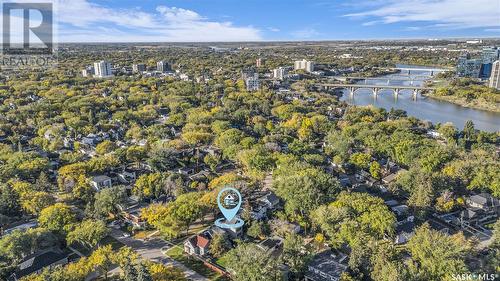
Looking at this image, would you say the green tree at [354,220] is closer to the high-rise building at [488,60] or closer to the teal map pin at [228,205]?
the teal map pin at [228,205]

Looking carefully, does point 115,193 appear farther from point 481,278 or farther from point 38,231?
point 481,278

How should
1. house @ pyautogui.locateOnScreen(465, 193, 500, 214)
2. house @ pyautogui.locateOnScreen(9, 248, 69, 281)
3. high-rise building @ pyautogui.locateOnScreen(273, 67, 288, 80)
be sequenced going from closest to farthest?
house @ pyautogui.locateOnScreen(9, 248, 69, 281)
house @ pyautogui.locateOnScreen(465, 193, 500, 214)
high-rise building @ pyautogui.locateOnScreen(273, 67, 288, 80)

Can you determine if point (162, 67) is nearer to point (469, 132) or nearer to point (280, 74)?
point (280, 74)

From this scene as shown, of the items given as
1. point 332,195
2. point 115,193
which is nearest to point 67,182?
point 115,193

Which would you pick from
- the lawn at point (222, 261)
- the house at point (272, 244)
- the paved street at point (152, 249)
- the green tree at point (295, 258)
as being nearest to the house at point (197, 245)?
the lawn at point (222, 261)

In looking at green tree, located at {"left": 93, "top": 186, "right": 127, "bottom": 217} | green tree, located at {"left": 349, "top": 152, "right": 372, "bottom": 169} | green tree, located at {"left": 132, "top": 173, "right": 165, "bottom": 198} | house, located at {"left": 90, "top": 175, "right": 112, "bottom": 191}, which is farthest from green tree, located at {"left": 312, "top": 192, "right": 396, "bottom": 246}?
house, located at {"left": 90, "top": 175, "right": 112, "bottom": 191}

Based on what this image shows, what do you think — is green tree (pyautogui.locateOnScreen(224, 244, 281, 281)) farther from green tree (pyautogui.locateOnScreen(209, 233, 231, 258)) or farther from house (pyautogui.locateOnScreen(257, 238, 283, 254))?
house (pyautogui.locateOnScreen(257, 238, 283, 254))

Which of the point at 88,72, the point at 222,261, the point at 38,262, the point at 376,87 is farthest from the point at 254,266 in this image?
the point at 88,72
